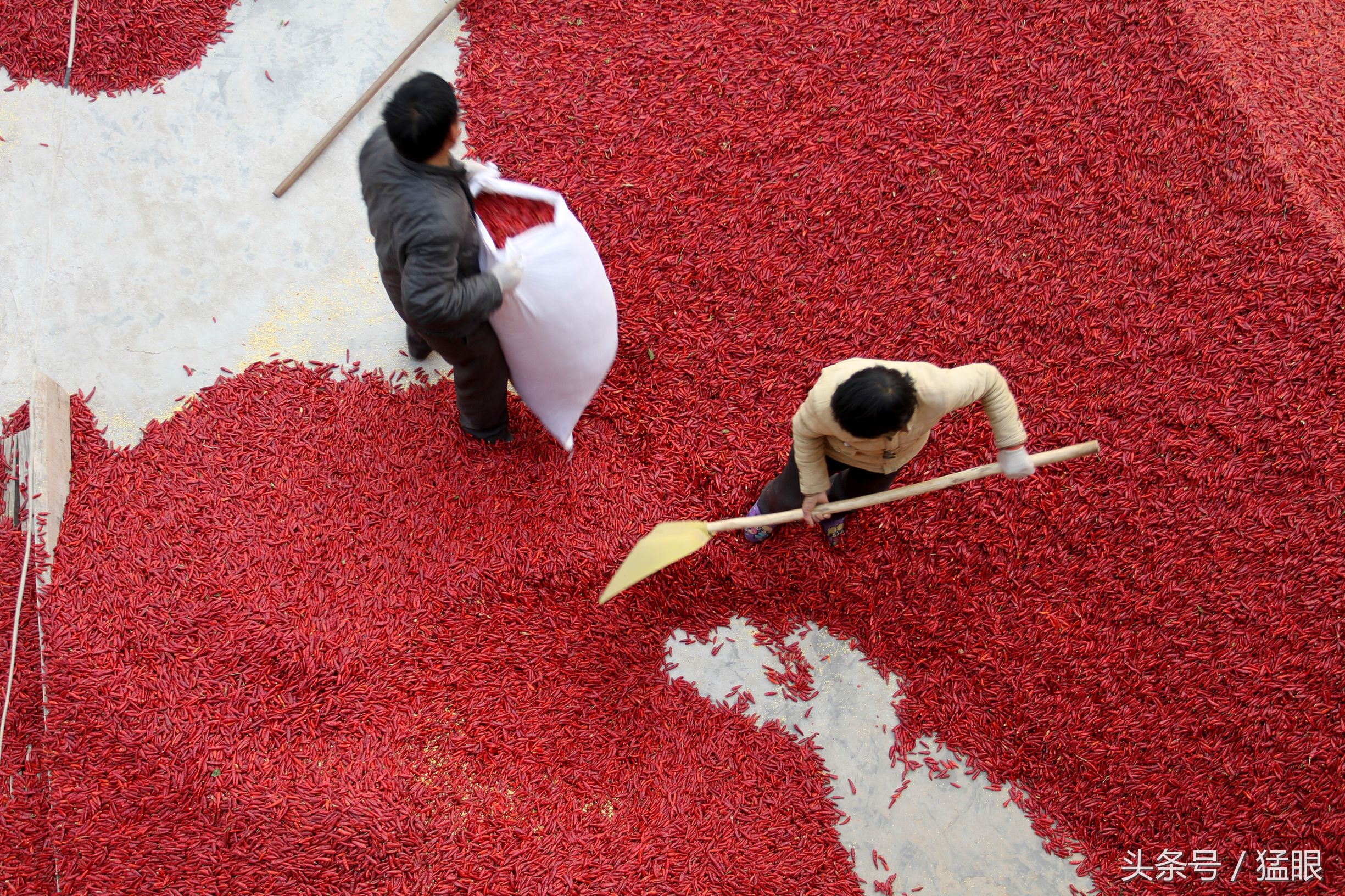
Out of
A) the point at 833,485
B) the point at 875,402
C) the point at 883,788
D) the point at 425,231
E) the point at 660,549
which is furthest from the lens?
the point at 883,788

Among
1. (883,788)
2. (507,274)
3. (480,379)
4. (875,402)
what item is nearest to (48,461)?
(480,379)

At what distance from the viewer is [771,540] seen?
3.57 metres

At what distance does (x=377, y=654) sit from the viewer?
3336 millimetres

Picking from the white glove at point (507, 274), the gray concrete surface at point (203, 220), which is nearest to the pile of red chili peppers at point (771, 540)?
the gray concrete surface at point (203, 220)

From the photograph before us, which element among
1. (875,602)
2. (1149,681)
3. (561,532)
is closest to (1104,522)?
(1149,681)

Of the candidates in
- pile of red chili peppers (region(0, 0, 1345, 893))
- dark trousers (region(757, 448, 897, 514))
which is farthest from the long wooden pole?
dark trousers (region(757, 448, 897, 514))

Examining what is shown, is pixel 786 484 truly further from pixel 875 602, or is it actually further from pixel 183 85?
pixel 183 85

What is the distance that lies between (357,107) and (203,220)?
0.91 meters

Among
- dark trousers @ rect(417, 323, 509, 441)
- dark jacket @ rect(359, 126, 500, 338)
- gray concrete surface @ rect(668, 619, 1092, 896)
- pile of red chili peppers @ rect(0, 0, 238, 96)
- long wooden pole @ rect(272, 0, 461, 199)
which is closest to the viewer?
dark jacket @ rect(359, 126, 500, 338)

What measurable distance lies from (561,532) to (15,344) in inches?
107

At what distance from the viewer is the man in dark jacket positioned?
7.97 ft

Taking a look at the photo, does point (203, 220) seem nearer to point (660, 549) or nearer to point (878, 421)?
point (660, 549)

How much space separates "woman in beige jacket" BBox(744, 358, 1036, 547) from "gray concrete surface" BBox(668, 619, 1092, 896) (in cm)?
77

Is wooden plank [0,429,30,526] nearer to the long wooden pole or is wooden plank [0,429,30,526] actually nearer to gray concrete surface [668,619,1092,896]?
the long wooden pole
